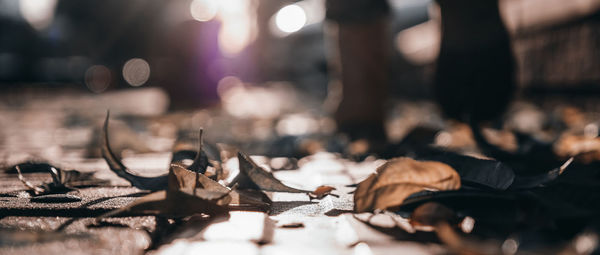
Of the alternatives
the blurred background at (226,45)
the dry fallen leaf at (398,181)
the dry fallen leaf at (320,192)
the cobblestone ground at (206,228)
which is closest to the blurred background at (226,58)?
the blurred background at (226,45)

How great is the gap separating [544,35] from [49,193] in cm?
488

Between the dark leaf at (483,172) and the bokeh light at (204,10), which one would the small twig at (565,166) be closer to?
the dark leaf at (483,172)

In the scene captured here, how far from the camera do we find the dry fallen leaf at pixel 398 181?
60.3 inches

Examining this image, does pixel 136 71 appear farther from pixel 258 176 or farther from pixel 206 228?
pixel 206 228

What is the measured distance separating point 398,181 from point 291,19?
12.6 metres

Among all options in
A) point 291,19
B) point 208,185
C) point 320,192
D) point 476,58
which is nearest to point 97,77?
point 291,19

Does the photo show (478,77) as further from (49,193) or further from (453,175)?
(49,193)

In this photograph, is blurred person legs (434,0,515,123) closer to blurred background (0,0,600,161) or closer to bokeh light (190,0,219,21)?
blurred background (0,0,600,161)

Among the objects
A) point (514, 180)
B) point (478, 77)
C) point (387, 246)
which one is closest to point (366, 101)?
point (478, 77)

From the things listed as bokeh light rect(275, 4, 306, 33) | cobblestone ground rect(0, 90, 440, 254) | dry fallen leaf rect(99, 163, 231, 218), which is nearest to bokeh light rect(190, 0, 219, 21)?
bokeh light rect(275, 4, 306, 33)

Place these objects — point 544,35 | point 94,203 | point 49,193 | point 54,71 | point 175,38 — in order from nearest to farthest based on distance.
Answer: point 94,203 < point 49,193 < point 544,35 < point 175,38 < point 54,71

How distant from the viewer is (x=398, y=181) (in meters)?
1.54

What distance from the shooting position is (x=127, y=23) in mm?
21312

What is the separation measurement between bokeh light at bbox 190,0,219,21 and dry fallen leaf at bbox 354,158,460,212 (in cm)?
689
